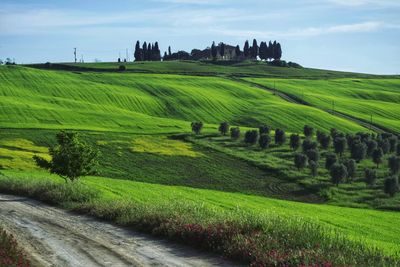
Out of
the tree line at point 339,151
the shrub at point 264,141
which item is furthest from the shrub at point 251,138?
the shrub at point 264,141

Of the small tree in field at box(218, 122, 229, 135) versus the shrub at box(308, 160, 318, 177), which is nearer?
the shrub at box(308, 160, 318, 177)

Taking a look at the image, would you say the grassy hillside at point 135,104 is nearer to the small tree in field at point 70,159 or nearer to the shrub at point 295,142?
the shrub at point 295,142

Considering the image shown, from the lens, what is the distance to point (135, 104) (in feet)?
414

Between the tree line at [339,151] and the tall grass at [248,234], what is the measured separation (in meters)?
53.1

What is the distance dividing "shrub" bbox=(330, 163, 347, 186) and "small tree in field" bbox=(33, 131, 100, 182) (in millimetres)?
37988

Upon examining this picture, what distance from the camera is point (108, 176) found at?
62344 mm

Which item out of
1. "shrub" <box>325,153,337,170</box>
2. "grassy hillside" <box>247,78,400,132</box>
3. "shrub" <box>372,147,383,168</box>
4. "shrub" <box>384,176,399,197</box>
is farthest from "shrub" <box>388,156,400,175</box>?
"grassy hillside" <box>247,78,400,132</box>

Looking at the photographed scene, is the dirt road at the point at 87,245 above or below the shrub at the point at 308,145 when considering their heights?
above

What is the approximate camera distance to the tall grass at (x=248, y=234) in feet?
42.4

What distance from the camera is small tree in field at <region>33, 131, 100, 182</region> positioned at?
39344 mm

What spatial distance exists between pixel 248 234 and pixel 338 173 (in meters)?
56.6

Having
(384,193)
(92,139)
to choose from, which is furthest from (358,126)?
(92,139)

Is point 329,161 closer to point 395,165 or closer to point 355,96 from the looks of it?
point 395,165

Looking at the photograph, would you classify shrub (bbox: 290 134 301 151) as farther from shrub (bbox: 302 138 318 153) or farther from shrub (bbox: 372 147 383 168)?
shrub (bbox: 372 147 383 168)
